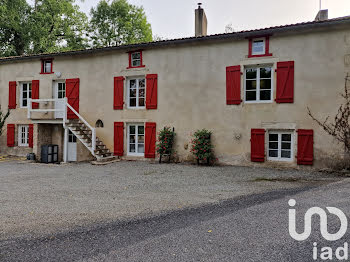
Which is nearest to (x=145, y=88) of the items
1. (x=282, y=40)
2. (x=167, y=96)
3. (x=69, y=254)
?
(x=167, y=96)

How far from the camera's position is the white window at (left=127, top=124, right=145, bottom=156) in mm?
11672

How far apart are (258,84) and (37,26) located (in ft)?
59.1

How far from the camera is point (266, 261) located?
9.34 ft

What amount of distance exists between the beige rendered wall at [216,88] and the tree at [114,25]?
12.9 metres

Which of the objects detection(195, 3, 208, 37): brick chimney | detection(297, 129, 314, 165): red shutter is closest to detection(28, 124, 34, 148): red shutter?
detection(195, 3, 208, 37): brick chimney

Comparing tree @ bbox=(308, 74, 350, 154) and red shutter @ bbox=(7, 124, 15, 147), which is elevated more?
tree @ bbox=(308, 74, 350, 154)

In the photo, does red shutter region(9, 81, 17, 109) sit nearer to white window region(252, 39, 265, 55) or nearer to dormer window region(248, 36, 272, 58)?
dormer window region(248, 36, 272, 58)

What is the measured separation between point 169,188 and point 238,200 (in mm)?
1893

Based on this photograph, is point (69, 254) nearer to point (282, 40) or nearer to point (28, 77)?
point (282, 40)

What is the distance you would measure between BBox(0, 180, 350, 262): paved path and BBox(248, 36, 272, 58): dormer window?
6704 millimetres

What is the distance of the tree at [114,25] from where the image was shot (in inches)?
984

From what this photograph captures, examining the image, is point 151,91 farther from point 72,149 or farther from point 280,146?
point 280,146

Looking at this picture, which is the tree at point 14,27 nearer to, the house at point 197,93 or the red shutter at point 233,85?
the house at point 197,93

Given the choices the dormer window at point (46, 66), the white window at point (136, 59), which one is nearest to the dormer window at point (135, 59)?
the white window at point (136, 59)
